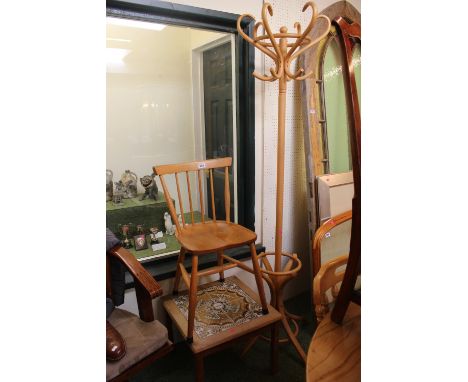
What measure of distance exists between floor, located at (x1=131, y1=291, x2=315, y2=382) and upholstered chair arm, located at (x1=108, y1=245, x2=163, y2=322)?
612 millimetres

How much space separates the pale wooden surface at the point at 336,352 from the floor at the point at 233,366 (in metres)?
1.20

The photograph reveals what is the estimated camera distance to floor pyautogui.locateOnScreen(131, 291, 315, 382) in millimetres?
1812

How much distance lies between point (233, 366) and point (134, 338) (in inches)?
31.7

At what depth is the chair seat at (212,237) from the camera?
157 centimetres

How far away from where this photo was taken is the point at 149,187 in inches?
96.0

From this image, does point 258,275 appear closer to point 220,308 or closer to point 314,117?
point 220,308

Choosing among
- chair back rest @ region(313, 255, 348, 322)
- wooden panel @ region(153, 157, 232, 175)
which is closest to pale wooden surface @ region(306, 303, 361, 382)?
chair back rest @ region(313, 255, 348, 322)

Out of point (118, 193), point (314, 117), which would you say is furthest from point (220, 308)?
point (314, 117)

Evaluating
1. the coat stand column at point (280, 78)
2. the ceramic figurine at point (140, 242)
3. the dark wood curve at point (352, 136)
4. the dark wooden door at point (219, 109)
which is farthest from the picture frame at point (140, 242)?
the dark wood curve at point (352, 136)

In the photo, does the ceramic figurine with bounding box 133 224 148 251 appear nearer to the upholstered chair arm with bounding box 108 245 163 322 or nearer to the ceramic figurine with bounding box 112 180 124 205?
the ceramic figurine with bounding box 112 180 124 205

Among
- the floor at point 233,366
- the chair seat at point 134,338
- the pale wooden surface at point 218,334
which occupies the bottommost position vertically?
the floor at point 233,366

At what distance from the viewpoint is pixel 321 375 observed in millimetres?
673

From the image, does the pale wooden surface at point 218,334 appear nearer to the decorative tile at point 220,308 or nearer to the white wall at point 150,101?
the decorative tile at point 220,308
